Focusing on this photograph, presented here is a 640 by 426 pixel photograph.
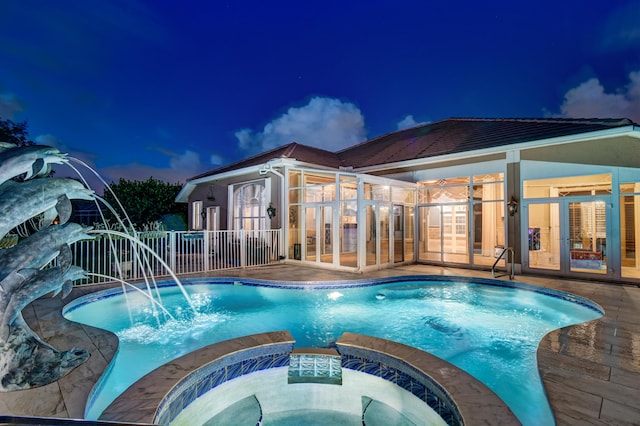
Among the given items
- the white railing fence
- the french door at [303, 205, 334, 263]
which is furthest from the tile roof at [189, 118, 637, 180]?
the white railing fence

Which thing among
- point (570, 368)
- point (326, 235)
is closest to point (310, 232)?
point (326, 235)

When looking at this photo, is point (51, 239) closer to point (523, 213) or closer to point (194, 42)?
point (523, 213)

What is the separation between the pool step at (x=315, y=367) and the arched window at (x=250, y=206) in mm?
8293

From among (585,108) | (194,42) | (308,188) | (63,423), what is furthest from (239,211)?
(585,108)

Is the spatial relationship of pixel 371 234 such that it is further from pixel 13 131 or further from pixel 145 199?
pixel 13 131

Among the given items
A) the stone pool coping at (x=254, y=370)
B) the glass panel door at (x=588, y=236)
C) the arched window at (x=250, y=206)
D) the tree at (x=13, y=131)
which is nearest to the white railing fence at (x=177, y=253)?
the arched window at (x=250, y=206)

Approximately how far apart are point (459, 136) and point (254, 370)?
10.0m

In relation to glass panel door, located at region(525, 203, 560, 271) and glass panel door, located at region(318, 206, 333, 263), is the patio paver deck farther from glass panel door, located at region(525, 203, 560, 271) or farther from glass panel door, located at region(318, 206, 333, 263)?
glass panel door, located at region(318, 206, 333, 263)

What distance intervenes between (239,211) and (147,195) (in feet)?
22.1

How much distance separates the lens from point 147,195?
52.4 feet

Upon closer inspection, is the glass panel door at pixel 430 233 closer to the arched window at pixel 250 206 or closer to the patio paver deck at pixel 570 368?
the patio paver deck at pixel 570 368

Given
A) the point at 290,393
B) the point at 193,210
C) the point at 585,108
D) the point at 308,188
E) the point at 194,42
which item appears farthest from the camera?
the point at 585,108

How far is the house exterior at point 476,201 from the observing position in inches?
276

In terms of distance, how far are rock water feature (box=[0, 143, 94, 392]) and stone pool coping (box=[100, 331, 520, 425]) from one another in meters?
0.85
